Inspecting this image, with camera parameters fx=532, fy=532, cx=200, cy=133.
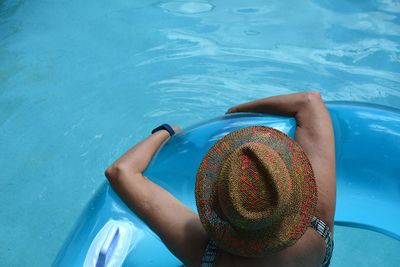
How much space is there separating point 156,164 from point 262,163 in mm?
888

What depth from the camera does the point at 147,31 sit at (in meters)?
3.56

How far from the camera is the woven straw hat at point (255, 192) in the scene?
106 cm

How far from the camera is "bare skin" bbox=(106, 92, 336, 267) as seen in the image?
4.44 feet

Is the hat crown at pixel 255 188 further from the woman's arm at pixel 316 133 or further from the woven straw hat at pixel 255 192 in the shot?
the woman's arm at pixel 316 133

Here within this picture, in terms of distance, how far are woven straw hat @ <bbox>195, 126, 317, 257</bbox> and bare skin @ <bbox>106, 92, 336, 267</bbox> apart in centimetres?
16

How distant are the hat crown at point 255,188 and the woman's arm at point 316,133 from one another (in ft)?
1.39

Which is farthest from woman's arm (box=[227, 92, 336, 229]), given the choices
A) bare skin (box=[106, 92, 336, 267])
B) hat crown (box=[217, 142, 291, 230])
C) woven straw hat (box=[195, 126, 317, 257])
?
hat crown (box=[217, 142, 291, 230])

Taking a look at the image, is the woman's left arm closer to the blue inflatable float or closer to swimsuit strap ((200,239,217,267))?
swimsuit strap ((200,239,217,267))

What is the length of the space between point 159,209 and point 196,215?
117 millimetres

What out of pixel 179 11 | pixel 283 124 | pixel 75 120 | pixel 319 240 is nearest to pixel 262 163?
pixel 319 240

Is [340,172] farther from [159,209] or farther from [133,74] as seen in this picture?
[133,74]

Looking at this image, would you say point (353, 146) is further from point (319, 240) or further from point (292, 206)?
point (292, 206)

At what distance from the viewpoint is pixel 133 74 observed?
3.28 meters

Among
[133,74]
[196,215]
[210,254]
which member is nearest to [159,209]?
[196,215]
